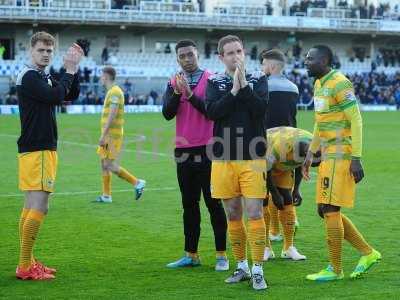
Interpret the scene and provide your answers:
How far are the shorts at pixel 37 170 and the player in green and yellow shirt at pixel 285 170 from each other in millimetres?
2227

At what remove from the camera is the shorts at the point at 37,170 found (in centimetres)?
778

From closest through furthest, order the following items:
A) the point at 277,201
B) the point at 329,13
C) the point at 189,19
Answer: the point at 277,201
the point at 189,19
the point at 329,13

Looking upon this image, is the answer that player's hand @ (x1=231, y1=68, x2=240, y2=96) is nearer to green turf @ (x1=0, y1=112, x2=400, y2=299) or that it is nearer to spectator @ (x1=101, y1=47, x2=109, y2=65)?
green turf @ (x1=0, y1=112, x2=400, y2=299)

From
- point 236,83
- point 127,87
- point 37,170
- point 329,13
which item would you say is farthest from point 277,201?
point 329,13

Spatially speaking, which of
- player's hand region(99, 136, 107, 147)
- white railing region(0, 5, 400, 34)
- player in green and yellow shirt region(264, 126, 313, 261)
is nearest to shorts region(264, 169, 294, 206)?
player in green and yellow shirt region(264, 126, 313, 261)

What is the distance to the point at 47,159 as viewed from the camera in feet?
25.7

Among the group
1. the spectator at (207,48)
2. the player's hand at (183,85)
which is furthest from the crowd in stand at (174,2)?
the player's hand at (183,85)

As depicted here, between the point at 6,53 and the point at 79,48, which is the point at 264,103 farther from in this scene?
the point at 6,53

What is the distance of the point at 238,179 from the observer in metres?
7.47

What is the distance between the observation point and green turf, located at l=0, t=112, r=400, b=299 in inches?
286

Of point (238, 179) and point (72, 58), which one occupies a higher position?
point (72, 58)

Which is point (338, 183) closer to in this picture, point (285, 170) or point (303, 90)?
point (285, 170)

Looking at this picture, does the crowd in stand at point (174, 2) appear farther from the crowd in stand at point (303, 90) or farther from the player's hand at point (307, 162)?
the player's hand at point (307, 162)

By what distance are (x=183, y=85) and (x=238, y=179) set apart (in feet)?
3.63
